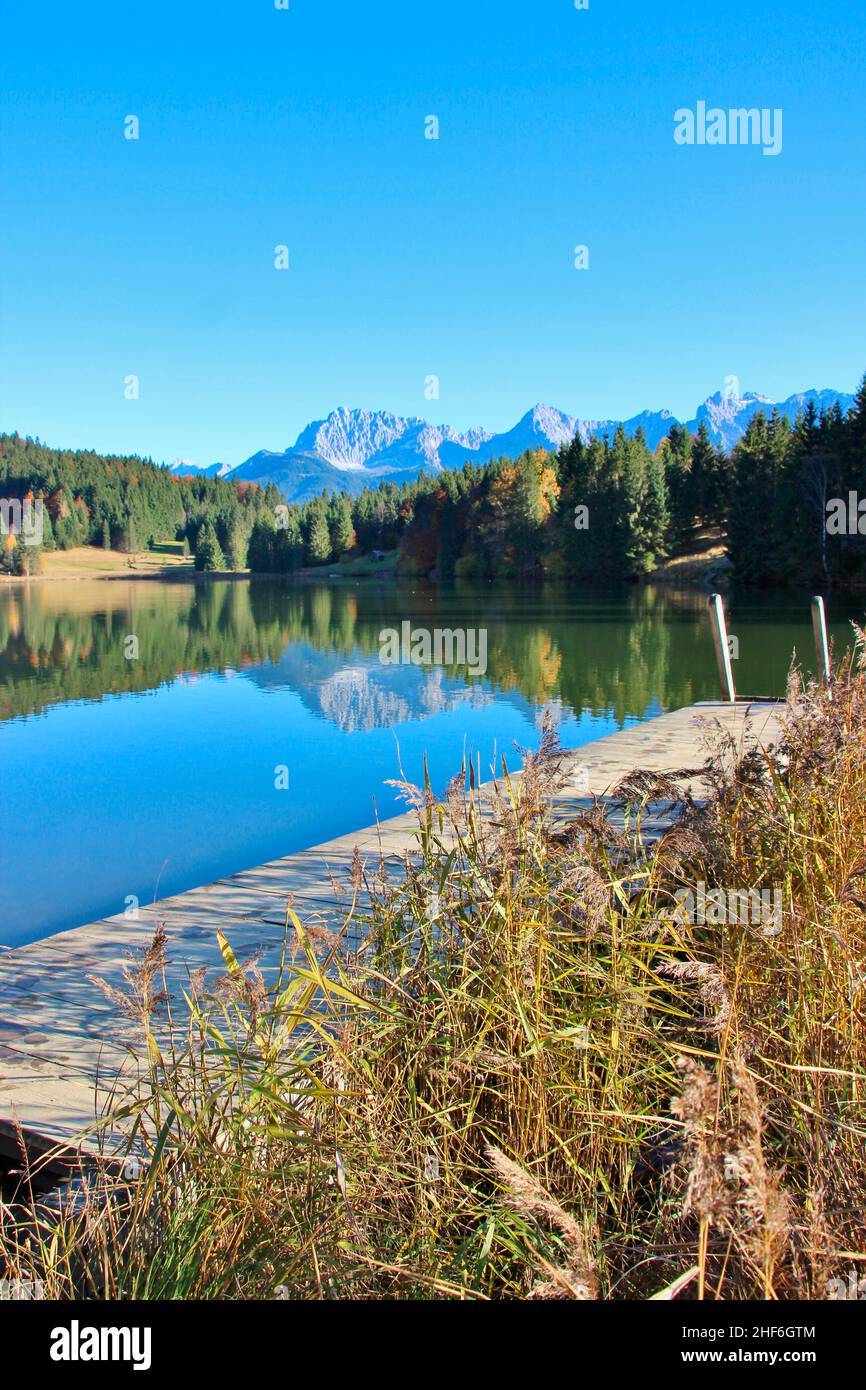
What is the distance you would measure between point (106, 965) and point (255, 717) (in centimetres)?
1207

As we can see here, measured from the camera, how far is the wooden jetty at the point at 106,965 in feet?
9.90

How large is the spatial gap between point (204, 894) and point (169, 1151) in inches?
122

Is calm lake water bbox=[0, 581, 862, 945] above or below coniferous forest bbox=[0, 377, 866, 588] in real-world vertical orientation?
below

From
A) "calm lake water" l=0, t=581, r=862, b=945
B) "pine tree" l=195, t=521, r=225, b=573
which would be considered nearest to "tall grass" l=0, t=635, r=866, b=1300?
"calm lake water" l=0, t=581, r=862, b=945

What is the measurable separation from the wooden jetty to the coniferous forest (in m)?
37.0

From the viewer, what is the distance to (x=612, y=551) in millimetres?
56750

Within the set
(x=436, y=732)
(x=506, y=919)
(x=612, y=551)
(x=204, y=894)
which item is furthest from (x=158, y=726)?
→ (x=612, y=551)

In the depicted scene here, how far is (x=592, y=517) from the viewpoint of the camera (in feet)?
188

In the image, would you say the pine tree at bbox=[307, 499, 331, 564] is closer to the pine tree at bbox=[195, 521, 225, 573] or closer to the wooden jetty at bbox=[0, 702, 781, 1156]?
the pine tree at bbox=[195, 521, 225, 573]

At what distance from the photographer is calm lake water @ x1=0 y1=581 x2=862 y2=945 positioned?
863cm

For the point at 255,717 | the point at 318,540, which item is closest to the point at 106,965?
the point at 255,717

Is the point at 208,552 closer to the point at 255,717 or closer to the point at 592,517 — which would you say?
the point at 592,517

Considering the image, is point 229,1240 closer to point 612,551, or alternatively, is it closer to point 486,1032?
point 486,1032

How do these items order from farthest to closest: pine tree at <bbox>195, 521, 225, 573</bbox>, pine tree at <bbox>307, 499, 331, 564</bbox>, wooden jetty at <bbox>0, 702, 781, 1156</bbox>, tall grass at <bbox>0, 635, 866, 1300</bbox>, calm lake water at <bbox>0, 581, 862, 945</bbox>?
1. pine tree at <bbox>195, 521, 225, 573</bbox>
2. pine tree at <bbox>307, 499, 331, 564</bbox>
3. calm lake water at <bbox>0, 581, 862, 945</bbox>
4. wooden jetty at <bbox>0, 702, 781, 1156</bbox>
5. tall grass at <bbox>0, 635, 866, 1300</bbox>
